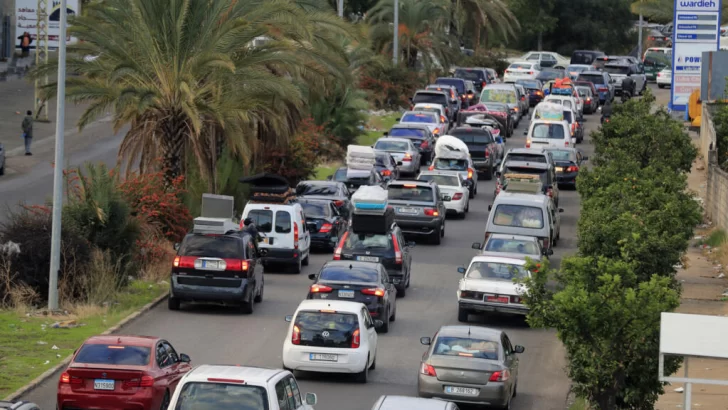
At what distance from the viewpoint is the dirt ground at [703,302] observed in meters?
20.3

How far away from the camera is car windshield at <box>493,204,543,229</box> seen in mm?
32281

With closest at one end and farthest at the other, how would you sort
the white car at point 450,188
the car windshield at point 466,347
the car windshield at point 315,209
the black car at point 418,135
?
the car windshield at point 466,347 < the car windshield at point 315,209 < the white car at point 450,188 < the black car at point 418,135

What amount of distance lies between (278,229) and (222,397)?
16.6m

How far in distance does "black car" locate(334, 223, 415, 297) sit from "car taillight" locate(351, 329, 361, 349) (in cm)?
765

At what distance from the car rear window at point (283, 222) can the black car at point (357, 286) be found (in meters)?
5.38

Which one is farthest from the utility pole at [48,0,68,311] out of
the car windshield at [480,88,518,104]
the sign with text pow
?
the car windshield at [480,88,518,104]

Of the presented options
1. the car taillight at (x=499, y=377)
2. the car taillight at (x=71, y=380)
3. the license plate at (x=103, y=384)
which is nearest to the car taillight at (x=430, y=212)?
the car taillight at (x=499, y=377)

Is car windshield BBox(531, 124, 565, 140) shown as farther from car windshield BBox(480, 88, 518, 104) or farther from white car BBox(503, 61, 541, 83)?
white car BBox(503, 61, 541, 83)

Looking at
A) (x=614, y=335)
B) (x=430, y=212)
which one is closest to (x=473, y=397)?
(x=614, y=335)

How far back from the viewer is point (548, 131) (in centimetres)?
4881

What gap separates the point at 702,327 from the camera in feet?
44.1

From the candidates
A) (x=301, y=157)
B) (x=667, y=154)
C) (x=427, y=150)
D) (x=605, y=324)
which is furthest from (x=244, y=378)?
(x=427, y=150)

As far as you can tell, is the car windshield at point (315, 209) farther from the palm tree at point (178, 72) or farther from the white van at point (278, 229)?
the white van at point (278, 229)

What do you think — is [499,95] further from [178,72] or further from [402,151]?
[178,72]
